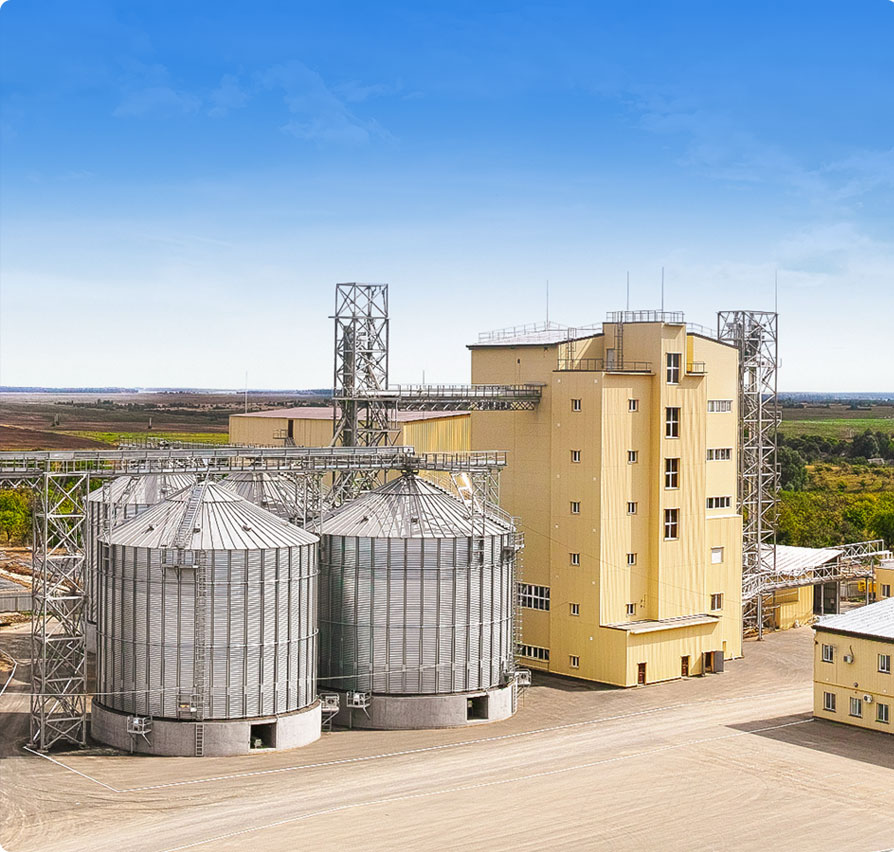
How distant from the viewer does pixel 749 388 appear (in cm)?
7406

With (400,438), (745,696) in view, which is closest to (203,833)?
(745,696)

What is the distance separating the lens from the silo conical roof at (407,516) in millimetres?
54000

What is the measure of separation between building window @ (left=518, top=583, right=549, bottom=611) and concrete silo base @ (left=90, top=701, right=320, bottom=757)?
696 inches

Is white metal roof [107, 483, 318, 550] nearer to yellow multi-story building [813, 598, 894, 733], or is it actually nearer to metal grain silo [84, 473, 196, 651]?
metal grain silo [84, 473, 196, 651]

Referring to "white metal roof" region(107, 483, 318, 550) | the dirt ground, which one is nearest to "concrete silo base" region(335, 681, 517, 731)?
the dirt ground

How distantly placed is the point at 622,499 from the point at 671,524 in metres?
3.27

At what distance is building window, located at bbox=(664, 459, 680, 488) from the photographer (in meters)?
63.4

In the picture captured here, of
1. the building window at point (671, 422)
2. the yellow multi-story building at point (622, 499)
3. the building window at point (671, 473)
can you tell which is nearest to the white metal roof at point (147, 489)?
the yellow multi-story building at point (622, 499)

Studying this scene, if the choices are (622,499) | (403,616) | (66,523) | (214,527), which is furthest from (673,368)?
(66,523)

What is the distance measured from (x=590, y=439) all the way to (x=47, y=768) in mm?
29104

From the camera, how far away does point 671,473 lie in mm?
63562

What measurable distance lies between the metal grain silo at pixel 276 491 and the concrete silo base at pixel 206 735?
9313 mm

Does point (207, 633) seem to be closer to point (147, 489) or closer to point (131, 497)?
point (147, 489)

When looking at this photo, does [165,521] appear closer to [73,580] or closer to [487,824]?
[73,580]
